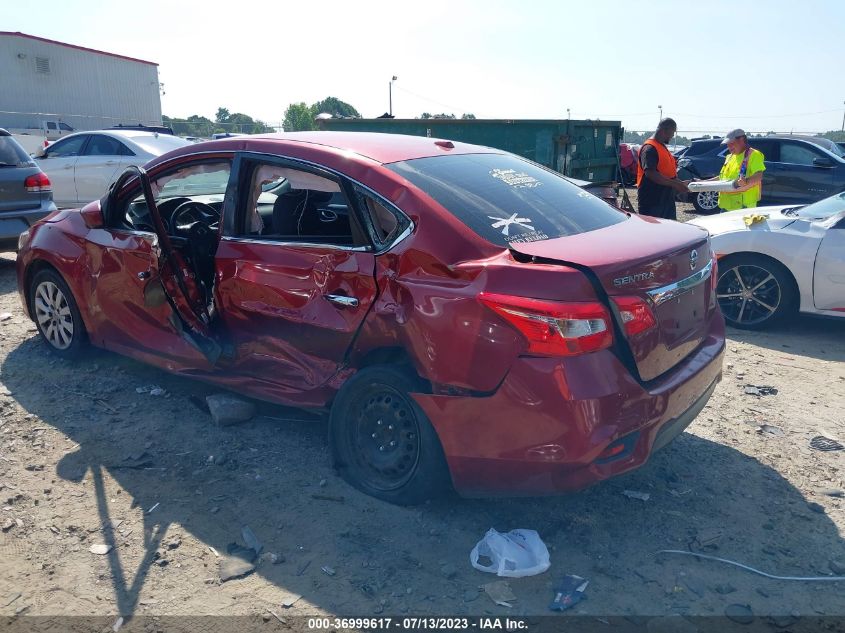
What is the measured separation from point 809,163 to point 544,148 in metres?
5.88

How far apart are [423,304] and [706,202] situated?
526 inches

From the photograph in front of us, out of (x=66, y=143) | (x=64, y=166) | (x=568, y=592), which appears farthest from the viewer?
(x=66, y=143)

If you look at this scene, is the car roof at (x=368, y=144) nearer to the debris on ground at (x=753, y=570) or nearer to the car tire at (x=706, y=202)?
the debris on ground at (x=753, y=570)

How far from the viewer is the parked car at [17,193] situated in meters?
7.93

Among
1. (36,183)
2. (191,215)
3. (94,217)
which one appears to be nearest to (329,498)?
(191,215)

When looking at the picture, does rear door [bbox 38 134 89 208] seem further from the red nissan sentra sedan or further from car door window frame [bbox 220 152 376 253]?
car door window frame [bbox 220 152 376 253]

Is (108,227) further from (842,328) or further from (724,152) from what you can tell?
(724,152)

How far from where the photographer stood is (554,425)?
286 centimetres

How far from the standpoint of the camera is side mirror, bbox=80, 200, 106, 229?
4730 millimetres

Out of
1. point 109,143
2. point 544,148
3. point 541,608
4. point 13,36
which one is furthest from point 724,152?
point 13,36

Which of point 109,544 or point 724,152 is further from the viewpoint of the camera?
point 724,152

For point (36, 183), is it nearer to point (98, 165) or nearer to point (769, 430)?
point (98, 165)

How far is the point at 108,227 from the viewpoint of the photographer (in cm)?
468

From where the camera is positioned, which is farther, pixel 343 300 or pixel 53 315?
pixel 53 315
